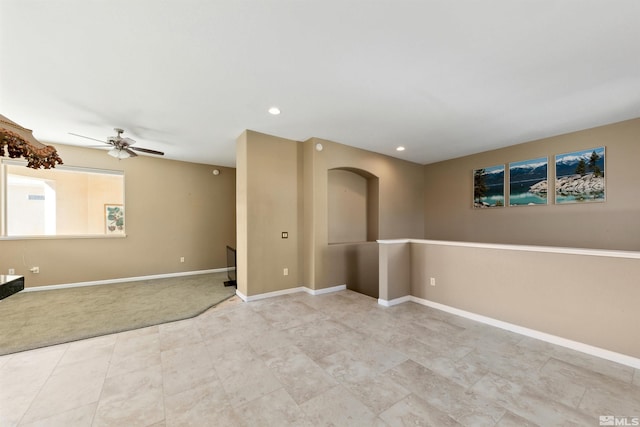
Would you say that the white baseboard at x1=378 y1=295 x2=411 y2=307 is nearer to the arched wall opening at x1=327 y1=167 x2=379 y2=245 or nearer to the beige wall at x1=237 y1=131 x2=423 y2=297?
the beige wall at x1=237 y1=131 x2=423 y2=297

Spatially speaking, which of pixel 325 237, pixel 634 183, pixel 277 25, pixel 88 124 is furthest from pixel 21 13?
pixel 634 183

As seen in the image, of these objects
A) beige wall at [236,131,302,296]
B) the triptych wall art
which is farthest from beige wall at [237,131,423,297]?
the triptych wall art

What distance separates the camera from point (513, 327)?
10.0 feet

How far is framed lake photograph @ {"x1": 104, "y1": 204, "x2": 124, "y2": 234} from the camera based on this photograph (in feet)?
18.6

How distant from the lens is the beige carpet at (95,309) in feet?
9.71

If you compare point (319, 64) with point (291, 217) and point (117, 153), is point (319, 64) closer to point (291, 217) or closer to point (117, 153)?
point (291, 217)

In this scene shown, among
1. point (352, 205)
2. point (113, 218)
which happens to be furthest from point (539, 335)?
point (113, 218)

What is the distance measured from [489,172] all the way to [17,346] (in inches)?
306

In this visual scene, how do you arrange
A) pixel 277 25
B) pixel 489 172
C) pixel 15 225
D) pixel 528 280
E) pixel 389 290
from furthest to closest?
1. pixel 489 172
2. pixel 15 225
3. pixel 389 290
4. pixel 528 280
5. pixel 277 25

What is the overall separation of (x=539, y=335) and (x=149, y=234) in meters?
7.22

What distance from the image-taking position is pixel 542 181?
451 cm

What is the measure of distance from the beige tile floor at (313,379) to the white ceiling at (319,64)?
2.89 metres

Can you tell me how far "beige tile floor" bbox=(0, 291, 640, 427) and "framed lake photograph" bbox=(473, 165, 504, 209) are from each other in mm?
3101

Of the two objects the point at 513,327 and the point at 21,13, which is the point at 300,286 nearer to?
the point at 513,327
